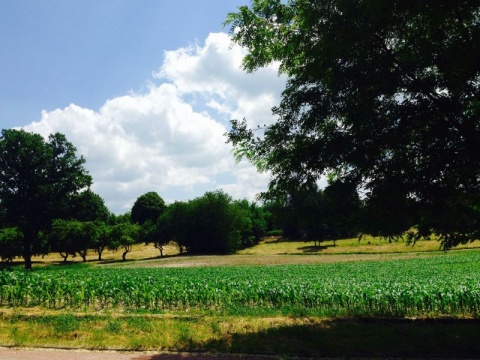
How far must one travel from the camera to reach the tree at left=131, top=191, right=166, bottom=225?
396 ft

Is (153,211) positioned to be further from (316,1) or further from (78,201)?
(316,1)

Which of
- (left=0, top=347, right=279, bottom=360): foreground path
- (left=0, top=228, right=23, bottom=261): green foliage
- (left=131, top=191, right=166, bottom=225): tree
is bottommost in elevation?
(left=0, top=347, right=279, bottom=360): foreground path

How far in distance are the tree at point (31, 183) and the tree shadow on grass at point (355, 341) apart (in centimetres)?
4653

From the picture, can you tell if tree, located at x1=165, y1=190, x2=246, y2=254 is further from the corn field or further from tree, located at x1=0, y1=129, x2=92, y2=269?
the corn field

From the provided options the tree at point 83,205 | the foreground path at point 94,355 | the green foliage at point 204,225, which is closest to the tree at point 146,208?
the green foliage at point 204,225

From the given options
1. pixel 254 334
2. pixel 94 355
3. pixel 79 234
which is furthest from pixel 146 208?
pixel 94 355

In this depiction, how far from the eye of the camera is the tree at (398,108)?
30.6ft

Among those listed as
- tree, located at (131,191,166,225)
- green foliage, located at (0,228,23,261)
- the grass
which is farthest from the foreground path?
tree, located at (131,191,166,225)

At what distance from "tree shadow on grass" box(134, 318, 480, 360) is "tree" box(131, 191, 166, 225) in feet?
368

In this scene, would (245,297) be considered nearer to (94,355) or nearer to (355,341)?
(355,341)

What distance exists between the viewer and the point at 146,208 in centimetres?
12100

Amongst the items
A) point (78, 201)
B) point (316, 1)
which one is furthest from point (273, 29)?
point (78, 201)

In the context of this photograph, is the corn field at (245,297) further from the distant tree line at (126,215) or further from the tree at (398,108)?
the tree at (398,108)

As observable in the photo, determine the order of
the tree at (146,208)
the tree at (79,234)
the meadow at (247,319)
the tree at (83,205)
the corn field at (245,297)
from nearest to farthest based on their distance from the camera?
the meadow at (247,319) < the corn field at (245,297) < the tree at (83,205) < the tree at (79,234) < the tree at (146,208)
